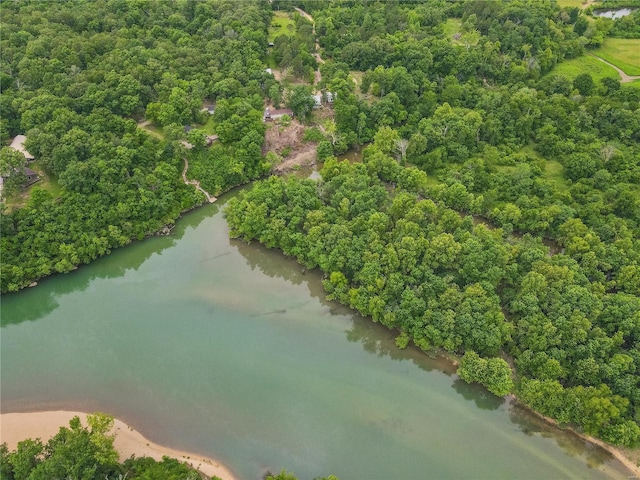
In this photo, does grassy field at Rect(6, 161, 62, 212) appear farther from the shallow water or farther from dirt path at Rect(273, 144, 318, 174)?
the shallow water

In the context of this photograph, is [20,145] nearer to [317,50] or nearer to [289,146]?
[289,146]

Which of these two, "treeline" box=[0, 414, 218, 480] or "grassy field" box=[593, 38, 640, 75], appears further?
"grassy field" box=[593, 38, 640, 75]

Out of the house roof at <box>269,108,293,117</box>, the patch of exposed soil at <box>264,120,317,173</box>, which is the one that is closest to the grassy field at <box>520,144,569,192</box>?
the patch of exposed soil at <box>264,120,317,173</box>

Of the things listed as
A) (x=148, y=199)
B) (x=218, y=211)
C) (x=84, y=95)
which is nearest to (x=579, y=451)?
(x=218, y=211)

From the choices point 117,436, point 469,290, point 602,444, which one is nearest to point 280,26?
point 469,290

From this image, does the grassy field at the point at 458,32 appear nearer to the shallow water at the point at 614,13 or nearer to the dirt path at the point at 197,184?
the shallow water at the point at 614,13

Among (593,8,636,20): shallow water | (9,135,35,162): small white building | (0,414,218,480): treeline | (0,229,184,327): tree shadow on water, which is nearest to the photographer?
(0,414,218,480): treeline

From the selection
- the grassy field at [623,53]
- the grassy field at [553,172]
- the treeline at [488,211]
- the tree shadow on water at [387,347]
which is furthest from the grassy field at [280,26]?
the tree shadow on water at [387,347]
